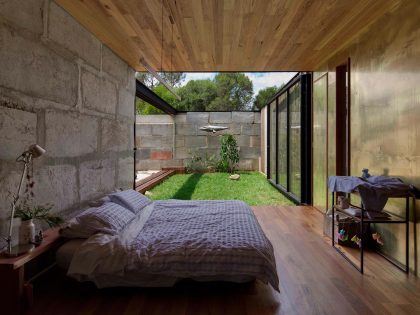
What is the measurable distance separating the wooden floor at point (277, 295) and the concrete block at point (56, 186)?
0.60m

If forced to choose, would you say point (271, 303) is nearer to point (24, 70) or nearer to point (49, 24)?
point (24, 70)

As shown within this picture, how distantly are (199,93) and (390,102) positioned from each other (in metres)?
14.0

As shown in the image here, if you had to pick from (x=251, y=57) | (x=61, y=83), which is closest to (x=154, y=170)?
(x=251, y=57)

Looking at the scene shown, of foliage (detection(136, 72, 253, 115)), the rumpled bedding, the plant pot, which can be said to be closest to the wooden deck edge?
the rumpled bedding

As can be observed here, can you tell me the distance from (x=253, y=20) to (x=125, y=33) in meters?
1.34

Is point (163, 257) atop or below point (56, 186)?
below

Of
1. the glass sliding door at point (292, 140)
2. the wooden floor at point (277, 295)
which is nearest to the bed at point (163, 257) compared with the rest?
the wooden floor at point (277, 295)

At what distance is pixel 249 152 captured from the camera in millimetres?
9266

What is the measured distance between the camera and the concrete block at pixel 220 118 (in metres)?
9.11

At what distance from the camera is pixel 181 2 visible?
2396mm

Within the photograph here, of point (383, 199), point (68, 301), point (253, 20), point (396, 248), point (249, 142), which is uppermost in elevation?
point (253, 20)

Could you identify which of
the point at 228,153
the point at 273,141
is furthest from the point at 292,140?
the point at 228,153

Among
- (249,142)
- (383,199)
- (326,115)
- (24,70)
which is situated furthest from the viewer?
(249,142)

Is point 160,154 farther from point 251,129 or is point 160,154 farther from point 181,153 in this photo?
point 251,129
